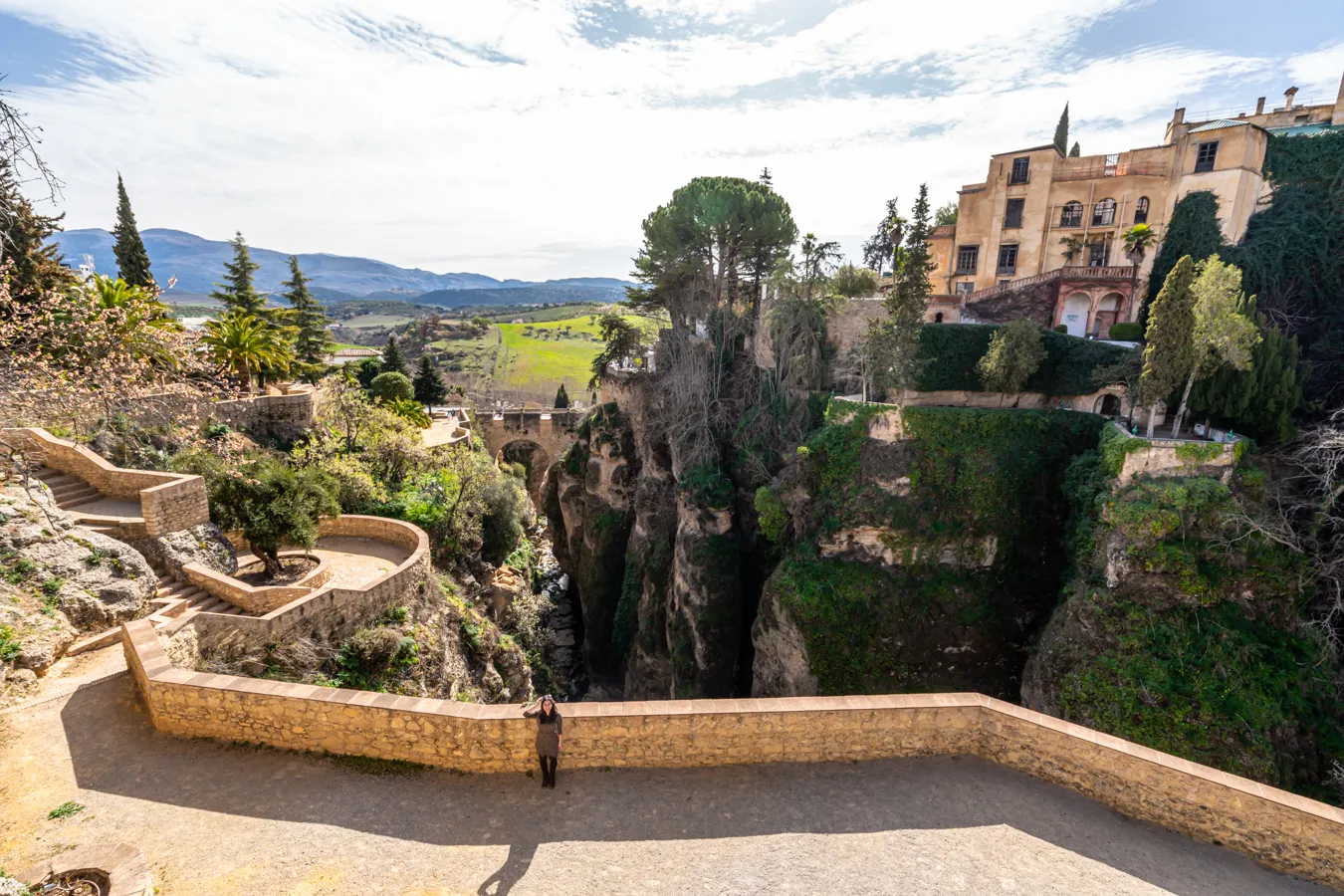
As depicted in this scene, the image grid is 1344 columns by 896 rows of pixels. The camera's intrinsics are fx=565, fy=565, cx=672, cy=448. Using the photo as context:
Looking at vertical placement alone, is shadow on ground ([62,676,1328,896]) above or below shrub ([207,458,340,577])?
below

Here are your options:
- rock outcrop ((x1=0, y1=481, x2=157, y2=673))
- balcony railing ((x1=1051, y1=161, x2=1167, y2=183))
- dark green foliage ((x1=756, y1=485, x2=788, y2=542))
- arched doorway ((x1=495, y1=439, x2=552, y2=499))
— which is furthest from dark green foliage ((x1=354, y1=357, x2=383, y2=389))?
balcony railing ((x1=1051, y1=161, x2=1167, y2=183))

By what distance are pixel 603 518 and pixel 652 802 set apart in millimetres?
22071

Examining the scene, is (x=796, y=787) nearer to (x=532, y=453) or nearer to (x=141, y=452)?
(x=141, y=452)

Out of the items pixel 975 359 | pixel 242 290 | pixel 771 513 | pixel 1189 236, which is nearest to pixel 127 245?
pixel 242 290

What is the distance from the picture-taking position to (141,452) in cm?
1468

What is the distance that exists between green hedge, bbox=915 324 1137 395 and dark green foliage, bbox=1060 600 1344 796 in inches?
331

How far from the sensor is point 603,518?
28297mm

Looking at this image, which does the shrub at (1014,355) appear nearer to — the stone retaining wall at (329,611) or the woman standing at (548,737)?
the woman standing at (548,737)

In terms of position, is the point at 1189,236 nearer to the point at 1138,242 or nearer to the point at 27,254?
the point at 1138,242

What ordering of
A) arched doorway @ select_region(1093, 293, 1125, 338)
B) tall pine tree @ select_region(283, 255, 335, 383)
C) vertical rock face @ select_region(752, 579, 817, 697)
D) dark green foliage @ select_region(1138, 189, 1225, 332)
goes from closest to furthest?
vertical rock face @ select_region(752, 579, 817, 697), dark green foliage @ select_region(1138, 189, 1225, 332), arched doorway @ select_region(1093, 293, 1125, 338), tall pine tree @ select_region(283, 255, 335, 383)

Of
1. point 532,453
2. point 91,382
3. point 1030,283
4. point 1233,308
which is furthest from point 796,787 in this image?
point 532,453

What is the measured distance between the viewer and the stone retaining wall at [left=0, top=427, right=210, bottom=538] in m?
12.3

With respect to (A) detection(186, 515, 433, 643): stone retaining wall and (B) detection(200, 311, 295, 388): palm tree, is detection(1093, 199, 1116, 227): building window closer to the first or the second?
(A) detection(186, 515, 433, 643): stone retaining wall

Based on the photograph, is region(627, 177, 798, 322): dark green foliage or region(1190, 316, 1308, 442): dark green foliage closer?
region(1190, 316, 1308, 442): dark green foliage
